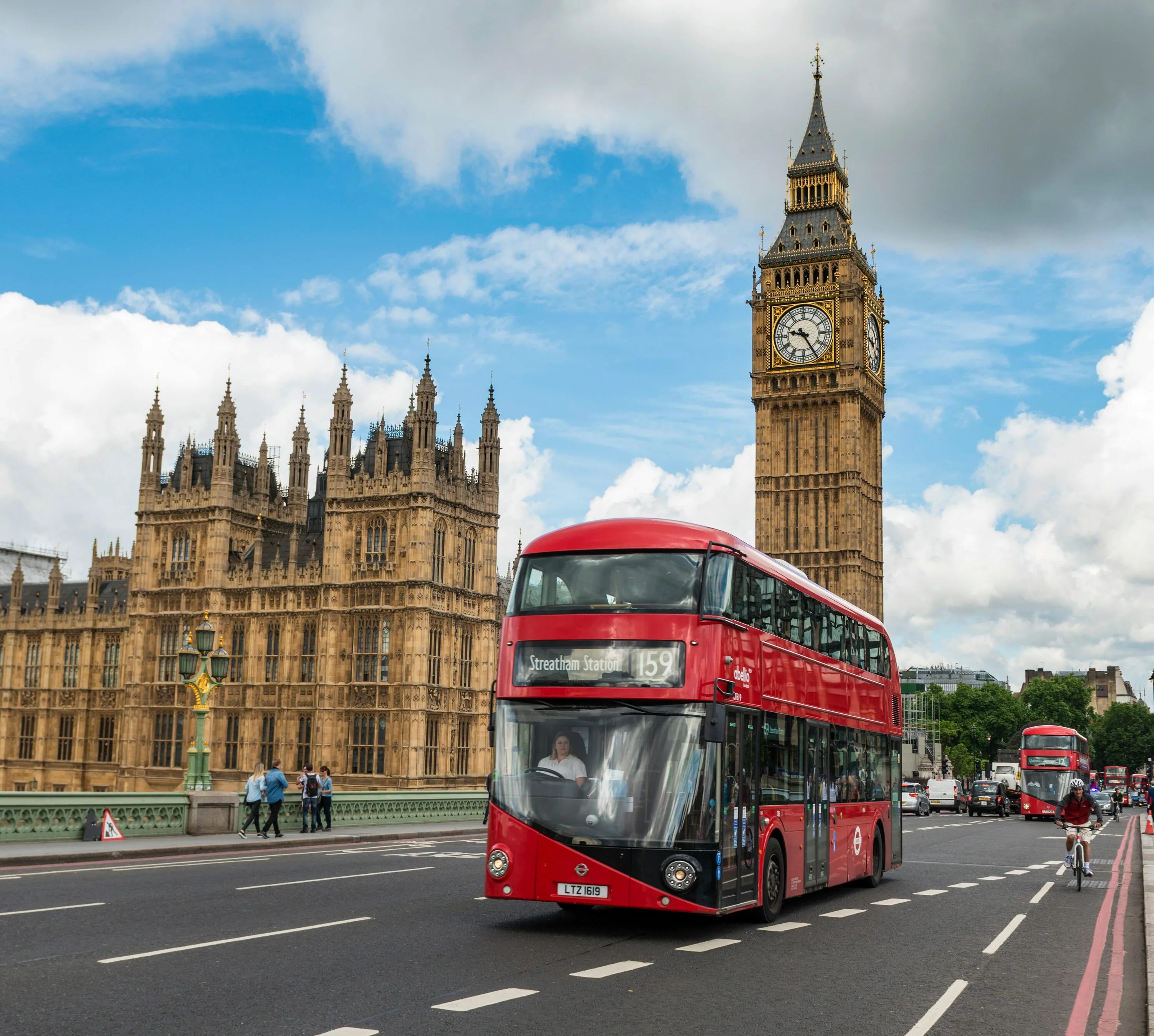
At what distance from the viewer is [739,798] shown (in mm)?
12930

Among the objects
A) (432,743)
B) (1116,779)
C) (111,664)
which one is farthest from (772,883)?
(1116,779)

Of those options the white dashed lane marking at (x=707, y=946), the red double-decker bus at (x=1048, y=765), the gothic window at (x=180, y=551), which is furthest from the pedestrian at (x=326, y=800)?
the gothic window at (x=180, y=551)

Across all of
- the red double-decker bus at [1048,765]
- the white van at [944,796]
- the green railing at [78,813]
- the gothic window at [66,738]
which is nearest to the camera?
the green railing at [78,813]

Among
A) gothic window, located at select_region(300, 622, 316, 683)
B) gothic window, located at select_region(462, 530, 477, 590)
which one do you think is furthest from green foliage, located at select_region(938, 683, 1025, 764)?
gothic window, located at select_region(300, 622, 316, 683)

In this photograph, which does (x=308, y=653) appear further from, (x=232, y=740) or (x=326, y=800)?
(x=326, y=800)

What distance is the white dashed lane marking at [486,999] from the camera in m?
8.87

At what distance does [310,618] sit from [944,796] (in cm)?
3264

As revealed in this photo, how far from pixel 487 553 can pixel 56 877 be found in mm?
40633

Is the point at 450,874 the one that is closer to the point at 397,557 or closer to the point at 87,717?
the point at 397,557

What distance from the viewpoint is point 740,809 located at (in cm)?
1295

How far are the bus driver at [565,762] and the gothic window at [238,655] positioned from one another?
48.4m

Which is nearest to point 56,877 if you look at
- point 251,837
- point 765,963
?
point 251,837

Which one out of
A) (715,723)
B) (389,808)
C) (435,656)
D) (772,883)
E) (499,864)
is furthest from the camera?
(435,656)

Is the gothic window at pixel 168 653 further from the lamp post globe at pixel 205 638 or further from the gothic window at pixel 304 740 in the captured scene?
the lamp post globe at pixel 205 638
